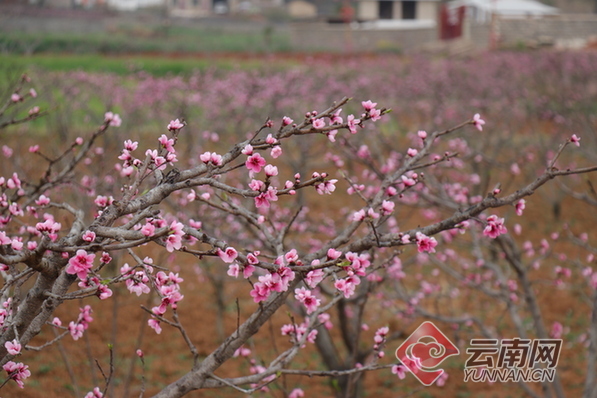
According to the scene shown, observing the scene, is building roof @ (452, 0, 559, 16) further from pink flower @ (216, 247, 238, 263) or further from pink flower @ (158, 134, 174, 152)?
pink flower @ (216, 247, 238, 263)

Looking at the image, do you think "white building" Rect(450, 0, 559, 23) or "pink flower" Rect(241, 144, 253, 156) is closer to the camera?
"pink flower" Rect(241, 144, 253, 156)

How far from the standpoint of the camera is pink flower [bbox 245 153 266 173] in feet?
6.21

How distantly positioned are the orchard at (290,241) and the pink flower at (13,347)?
0.01 m

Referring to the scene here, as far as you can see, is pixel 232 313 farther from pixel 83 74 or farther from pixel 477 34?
pixel 477 34

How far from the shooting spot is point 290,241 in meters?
5.90

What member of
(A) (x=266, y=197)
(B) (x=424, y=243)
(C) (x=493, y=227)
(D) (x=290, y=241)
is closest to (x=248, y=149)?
(A) (x=266, y=197)

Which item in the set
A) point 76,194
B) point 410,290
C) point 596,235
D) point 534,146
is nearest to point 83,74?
point 76,194

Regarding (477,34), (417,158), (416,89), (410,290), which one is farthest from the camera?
(477,34)

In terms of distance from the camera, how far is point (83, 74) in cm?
1204

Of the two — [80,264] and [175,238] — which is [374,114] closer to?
[175,238]

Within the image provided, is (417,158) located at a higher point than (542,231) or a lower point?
higher

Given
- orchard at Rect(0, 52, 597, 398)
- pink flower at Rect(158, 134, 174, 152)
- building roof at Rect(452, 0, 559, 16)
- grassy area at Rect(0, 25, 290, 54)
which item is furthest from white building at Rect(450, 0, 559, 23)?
pink flower at Rect(158, 134, 174, 152)

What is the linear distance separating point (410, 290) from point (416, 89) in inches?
296

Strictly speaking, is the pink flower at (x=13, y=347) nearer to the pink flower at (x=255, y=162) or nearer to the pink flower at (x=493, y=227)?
the pink flower at (x=255, y=162)
